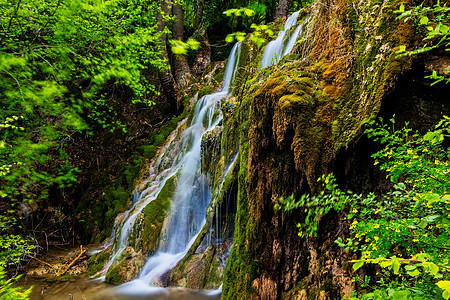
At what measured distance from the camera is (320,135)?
2361 mm

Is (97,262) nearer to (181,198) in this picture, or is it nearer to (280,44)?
(181,198)

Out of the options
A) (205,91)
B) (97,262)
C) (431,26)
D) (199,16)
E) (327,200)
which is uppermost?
(199,16)

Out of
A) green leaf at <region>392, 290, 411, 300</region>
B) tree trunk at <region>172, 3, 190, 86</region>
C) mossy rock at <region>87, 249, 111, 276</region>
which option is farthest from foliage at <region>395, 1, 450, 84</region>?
tree trunk at <region>172, 3, 190, 86</region>

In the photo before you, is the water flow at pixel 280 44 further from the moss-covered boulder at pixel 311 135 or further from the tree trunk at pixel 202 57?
the tree trunk at pixel 202 57

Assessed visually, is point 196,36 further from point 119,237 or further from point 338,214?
point 338,214

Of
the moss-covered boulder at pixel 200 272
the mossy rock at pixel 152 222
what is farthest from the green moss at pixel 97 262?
the moss-covered boulder at pixel 200 272

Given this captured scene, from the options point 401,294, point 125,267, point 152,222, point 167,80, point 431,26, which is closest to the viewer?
point 401,294

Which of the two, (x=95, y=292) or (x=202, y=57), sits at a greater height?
(x=202, y=57)

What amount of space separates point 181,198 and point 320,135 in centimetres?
517

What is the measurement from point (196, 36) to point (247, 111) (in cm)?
972

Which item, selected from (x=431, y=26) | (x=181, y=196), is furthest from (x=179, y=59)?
(x=431, y=26)

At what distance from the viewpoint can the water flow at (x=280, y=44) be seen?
22.2 ft

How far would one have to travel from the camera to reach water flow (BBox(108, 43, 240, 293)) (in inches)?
228

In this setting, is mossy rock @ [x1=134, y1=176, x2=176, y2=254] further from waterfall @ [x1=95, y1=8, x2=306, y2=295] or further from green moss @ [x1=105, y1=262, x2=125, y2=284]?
green moss @ [x1=105, y1=262, x2=125, y2=284]
